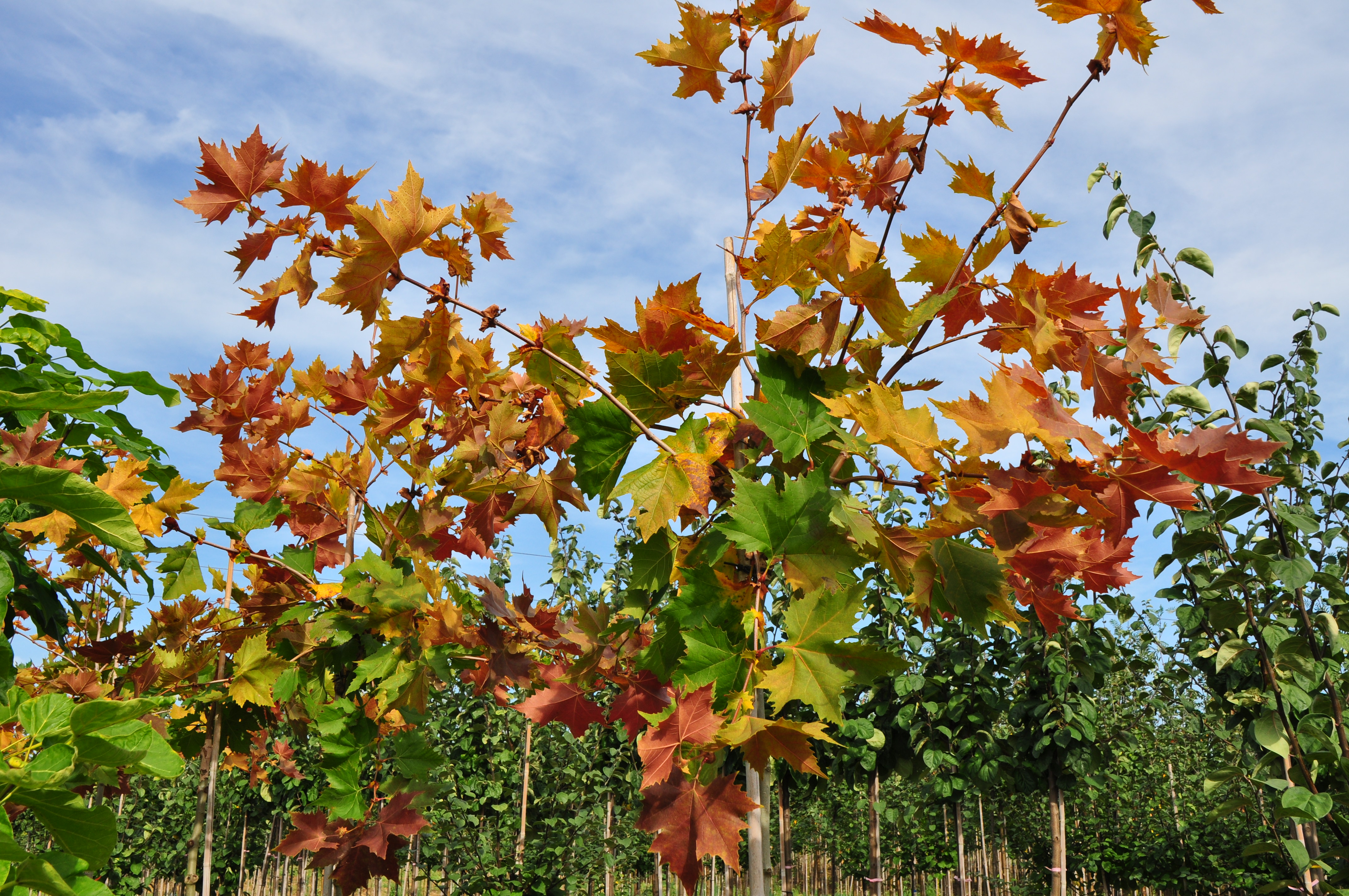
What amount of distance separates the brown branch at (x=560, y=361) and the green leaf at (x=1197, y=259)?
3.11 metres

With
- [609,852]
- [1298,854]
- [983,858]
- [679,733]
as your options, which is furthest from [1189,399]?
[983,858]

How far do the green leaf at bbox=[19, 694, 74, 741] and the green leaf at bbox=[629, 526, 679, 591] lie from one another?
1.04m

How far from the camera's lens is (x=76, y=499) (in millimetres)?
1529

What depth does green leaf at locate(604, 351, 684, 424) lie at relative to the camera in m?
1.23

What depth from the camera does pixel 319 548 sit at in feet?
8.11

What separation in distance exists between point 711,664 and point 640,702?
393 mm

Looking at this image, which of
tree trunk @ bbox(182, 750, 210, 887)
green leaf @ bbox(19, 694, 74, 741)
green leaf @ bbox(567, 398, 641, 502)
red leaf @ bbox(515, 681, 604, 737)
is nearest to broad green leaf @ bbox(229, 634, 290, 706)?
tree trunk @ bbox(182, 750, 210, 887)

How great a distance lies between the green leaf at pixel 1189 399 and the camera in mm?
3240

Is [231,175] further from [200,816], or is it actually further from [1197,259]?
[1197,259]

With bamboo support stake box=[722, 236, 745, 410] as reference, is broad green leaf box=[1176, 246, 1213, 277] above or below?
above

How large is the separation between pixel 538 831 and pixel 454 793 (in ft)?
3.43

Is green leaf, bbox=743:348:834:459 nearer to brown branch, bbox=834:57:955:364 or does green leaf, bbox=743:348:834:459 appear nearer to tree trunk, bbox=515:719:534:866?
brown branch, bbox=834:57:955:364

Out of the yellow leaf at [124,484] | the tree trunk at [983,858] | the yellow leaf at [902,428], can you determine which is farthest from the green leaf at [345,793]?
the tree trunk at [983,858]

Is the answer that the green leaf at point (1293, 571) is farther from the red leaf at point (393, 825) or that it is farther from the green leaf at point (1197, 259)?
the red leaf at point (393, 825)
